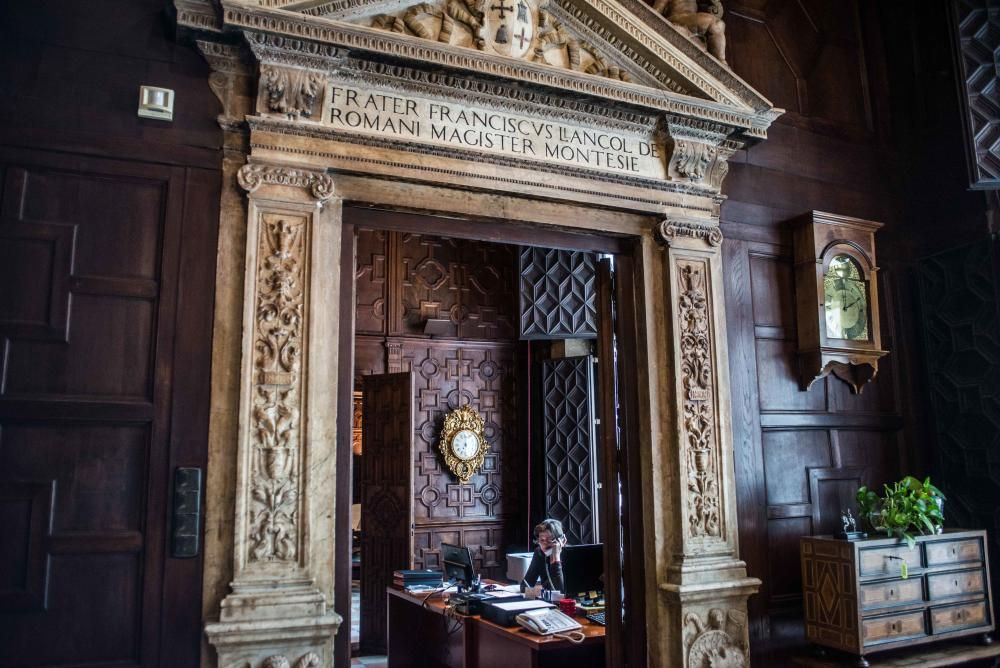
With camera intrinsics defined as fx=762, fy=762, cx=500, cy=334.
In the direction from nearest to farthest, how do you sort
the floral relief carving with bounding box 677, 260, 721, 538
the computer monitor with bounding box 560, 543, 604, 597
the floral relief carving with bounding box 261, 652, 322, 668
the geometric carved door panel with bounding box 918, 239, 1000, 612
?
the floral relief carving with bounding box 261, 652, 322, 668, the floral relief carving with bounding box 677, 260, 721, 538, the geometric carved door panel with bounding box 918, 239, 1000, 612, the computer monitor with bounding box 560, 543, 604, 597

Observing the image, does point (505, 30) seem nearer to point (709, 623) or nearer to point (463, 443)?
point (709, 623)

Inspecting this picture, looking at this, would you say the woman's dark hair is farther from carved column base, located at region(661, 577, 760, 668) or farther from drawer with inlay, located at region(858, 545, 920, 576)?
drawer with inlay, located at region(858, 545, 920, 576)

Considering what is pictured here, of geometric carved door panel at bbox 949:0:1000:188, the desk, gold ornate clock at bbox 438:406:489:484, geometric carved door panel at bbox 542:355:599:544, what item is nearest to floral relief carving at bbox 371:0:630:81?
geometric carved door panel at bbox 949:0:1000:188

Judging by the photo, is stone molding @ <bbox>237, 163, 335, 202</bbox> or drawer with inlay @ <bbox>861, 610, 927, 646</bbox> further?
drawer with inlay @ <bbox>861, 610, 927, 646</bbox>

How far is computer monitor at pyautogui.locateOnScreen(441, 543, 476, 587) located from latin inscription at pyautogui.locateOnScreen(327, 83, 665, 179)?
124 inches

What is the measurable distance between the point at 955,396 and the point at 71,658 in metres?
4.96

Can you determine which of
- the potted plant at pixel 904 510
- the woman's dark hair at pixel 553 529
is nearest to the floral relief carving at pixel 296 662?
the woman's dark hair at pixel 553 529

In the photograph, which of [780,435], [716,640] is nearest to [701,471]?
[780,435]

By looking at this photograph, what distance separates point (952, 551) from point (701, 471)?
1.53 metres

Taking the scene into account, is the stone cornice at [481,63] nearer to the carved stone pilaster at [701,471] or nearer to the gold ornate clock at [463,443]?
the carved stone pilaster at [701,471]

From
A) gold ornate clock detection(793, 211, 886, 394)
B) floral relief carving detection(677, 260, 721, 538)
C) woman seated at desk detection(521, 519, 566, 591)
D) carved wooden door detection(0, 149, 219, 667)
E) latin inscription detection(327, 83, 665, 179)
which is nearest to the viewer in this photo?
carved wooden door detection(0, 149, 219, 667)

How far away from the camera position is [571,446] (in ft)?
27.0

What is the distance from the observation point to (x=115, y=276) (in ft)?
10.5

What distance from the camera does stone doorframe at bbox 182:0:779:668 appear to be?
3.18m
